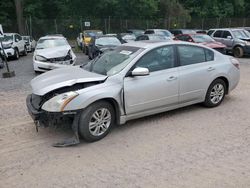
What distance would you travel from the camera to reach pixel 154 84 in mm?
5473

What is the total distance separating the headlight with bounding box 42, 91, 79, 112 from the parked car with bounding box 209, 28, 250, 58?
1435 cm

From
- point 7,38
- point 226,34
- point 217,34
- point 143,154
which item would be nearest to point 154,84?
point 143,154

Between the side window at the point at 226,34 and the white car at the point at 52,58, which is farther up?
the side window at the point at 226,34

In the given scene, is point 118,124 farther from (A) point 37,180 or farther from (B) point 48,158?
(A) point 37,180

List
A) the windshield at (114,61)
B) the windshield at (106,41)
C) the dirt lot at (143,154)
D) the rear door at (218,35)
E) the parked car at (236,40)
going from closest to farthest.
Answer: the dirt lot at (143,154) → the windshield at (114,61) → the windshield at (106,41) → the parked car at (236,40) → the rear door at (218,35)

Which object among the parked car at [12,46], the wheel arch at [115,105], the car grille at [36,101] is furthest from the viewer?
the parked car at [12,46]

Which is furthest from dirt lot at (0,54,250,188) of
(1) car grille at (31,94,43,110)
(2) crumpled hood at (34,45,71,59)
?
(2) crumpled hood at (34,45,71,59)

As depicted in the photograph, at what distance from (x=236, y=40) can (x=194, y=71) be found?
12.4 metres

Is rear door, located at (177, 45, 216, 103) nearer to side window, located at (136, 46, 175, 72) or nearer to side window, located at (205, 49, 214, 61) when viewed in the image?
side window, located at (205, 49, 214, 61)

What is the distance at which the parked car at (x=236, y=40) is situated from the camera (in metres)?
16.7

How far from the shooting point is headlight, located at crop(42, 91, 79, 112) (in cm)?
461

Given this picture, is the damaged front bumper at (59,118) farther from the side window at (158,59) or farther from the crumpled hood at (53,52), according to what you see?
the crumpled hood at (53,52)

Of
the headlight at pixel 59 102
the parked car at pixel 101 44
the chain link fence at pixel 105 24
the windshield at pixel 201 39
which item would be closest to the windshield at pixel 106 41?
the parked car at pixel 101 44

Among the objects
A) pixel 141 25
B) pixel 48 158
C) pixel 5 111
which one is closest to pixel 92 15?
pixel 141 25
